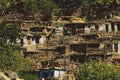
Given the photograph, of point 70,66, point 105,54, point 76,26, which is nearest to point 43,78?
point 70,66

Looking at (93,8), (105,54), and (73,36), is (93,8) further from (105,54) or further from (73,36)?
(105,54)

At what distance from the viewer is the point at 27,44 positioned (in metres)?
94.8

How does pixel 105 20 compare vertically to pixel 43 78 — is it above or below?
above

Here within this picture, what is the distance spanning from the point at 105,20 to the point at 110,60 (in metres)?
12.0

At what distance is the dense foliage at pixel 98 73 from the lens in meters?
70.9

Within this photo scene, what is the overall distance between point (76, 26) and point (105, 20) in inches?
218

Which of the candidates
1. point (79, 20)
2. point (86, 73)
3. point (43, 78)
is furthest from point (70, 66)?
point (79, 20)

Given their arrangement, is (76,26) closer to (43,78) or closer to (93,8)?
(93,8)

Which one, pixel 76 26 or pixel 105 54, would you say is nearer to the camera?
pixel 105 54

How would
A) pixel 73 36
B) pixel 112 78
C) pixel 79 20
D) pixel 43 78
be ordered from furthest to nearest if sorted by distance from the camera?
pixel 79 20 < pixel 73 36 < pixel 43 78 < pixel 112 78

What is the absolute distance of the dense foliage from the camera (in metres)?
70.9

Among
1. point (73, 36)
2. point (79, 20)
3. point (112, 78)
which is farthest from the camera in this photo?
point (79, 20)

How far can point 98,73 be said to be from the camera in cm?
7150

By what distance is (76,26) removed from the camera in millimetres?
96062
